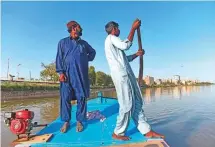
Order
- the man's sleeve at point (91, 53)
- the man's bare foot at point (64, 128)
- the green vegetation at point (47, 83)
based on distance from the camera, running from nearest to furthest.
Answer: the man's bare foot at point (64, 128), the man's sleeve at point (91, 53), the green vegetation at point (47, 83)

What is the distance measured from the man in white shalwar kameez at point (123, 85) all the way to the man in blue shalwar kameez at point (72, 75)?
0.47 meters

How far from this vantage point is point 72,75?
3270mm

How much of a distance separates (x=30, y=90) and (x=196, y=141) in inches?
995

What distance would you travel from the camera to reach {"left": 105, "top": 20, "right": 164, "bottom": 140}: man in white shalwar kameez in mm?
2852

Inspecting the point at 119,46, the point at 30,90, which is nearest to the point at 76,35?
the point at 119,46

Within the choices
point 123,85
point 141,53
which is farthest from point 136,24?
point 123,85

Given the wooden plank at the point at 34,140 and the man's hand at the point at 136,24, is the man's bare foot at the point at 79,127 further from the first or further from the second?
the man's hand at the point at 136,24

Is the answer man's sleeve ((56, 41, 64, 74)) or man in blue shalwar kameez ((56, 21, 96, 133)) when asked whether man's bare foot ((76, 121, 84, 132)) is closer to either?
man in blue shalwar kameez ((56, 21, 96, 133))

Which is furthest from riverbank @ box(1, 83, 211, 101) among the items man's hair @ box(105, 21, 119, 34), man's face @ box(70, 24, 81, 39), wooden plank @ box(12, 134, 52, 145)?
man's hair @ box(105, 21, 119, 34)

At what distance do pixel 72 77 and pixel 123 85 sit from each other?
0.76 m

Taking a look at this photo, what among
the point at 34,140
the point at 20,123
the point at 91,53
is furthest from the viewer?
the point at 91,53

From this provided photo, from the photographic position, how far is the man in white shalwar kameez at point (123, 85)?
285cm

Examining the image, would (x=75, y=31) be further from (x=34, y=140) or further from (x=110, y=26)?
(x=34, y=140)

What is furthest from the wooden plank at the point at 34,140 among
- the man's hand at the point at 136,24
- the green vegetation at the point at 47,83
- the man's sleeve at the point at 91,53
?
the green vegetation at the point at 47,83
